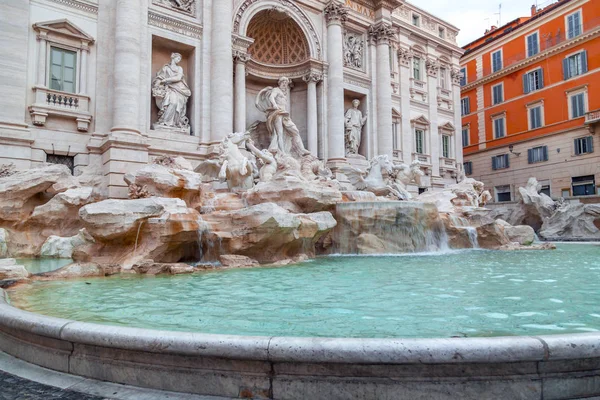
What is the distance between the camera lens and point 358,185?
1420 centimetres

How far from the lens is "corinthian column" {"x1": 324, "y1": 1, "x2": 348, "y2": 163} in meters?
18.6

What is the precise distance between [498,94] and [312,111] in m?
16.4

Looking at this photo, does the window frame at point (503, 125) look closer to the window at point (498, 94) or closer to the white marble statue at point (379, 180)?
the window at point (498, 94)

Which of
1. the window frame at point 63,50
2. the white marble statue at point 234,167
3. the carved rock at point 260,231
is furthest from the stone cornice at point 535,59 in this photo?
the window frame at point 63,50

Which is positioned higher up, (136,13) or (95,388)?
(136,13)

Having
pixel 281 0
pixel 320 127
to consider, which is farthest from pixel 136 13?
pixel 320 127

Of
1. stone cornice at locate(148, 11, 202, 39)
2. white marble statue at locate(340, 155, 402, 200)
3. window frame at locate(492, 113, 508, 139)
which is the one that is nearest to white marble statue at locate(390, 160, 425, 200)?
white marble statue at locate(340, 155, 402, 200)

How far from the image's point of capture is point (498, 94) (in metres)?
28.3

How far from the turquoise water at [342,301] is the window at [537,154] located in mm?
21364

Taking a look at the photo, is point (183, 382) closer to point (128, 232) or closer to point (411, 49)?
point (128, 232)

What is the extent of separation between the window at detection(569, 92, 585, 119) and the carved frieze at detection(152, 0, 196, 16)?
20971mm

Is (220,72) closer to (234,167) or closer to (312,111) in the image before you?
(312,111)

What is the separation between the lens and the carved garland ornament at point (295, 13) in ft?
53.8

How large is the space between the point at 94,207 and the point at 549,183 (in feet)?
82.7
